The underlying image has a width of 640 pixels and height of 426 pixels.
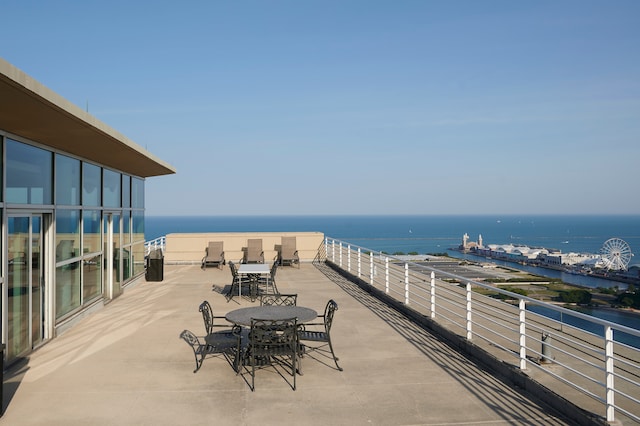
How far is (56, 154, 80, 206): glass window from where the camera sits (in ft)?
24.5

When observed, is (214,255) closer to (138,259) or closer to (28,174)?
(138,259)

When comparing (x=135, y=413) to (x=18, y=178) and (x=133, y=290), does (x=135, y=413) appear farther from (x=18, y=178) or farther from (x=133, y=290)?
(x=133, y=290)

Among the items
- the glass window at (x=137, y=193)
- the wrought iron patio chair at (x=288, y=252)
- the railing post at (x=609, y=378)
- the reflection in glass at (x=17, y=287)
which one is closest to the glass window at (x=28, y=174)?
the reflection in glass at (x=17, y=287)

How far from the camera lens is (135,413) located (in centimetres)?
431

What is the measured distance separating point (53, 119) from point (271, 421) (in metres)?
→ 3.77

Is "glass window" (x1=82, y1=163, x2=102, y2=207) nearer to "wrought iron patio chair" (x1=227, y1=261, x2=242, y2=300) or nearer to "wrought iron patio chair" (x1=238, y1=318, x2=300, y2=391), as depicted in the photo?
"wrought iron patio chair" (x1=227, y1=261, x2=242, y2=300)

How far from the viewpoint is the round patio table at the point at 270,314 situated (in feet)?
18.5

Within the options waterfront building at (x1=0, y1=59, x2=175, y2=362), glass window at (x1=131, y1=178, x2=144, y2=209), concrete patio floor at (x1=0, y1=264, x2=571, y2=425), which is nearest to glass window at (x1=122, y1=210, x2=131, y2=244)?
glass window at (x1=131, y1=178, x2=144, y2=209)

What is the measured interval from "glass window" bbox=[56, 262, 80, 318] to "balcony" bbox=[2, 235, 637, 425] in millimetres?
377

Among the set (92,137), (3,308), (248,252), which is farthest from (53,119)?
(248,252)

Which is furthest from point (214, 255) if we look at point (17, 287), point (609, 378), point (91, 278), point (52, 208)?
point (609, 378)

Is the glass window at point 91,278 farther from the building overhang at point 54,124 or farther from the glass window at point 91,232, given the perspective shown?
the building overhang at point 54,124

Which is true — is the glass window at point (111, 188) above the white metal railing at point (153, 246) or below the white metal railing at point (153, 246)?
above

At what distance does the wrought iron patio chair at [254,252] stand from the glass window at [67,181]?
709cm
